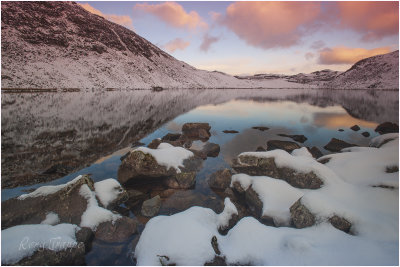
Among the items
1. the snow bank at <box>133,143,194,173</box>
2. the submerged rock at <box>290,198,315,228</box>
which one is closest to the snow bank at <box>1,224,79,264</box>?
the snow bank at <box>133,143,194,173</box>

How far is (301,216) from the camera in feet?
21.7

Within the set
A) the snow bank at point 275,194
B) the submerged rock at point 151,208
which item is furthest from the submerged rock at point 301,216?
the submerged rock at point 151,208

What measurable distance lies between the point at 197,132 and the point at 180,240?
15411 millimetres

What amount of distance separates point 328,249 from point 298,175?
13.2ft

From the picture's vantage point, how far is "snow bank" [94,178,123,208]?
26.6 ft

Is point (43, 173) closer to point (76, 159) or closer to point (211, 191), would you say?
point (76, 159)

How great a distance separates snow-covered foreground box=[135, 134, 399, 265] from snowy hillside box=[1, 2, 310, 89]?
8156 centimetres

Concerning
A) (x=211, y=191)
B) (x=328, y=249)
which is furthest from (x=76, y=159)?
(x=328, y=249)

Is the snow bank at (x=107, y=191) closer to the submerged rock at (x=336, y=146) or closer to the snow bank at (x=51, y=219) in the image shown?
the snow bank at (x=51, y=219)

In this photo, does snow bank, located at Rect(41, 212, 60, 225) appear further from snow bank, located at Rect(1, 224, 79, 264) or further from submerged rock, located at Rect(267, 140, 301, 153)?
submerged rock, located at Rect(267, 140, 301, 153)

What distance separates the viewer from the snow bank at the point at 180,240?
528cm

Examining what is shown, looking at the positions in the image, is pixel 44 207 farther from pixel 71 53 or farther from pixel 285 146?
pixel 71 53

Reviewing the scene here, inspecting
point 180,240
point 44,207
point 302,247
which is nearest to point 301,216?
point 302,247

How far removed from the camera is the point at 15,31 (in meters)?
85.7
